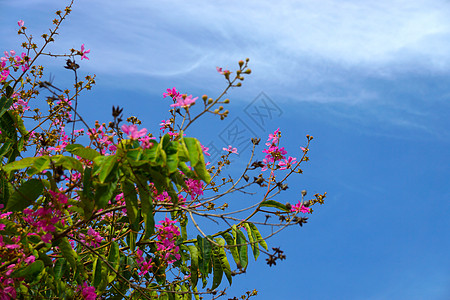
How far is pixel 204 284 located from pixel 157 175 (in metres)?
1.66

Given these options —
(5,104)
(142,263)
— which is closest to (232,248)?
(142,263)

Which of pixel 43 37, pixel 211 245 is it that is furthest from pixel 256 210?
pixel 43 37

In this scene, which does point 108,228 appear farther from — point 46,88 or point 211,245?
point 46,88

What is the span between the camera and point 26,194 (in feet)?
8.28

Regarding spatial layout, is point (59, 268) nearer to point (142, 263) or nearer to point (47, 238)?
point (47, 238)

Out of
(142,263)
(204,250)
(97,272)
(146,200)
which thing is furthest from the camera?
(142,263)

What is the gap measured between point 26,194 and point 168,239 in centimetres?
133

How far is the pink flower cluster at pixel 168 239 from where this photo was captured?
11.6ft

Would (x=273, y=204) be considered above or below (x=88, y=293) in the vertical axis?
above

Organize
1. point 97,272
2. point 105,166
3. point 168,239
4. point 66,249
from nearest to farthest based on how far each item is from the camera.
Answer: point 105,166 → point 66,249 → point 97,272 → point 168,239

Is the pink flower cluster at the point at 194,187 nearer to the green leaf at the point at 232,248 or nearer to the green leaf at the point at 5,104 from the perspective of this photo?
the green leaf at the point at 232,248

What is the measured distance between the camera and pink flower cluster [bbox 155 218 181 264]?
355 centimetres

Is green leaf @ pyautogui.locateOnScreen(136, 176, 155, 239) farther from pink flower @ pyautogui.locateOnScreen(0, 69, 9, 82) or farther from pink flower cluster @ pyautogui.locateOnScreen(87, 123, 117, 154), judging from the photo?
pink flower @ pyautogui.locateOnScreen(0, 69, 9, 82)

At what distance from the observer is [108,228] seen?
4305mm
